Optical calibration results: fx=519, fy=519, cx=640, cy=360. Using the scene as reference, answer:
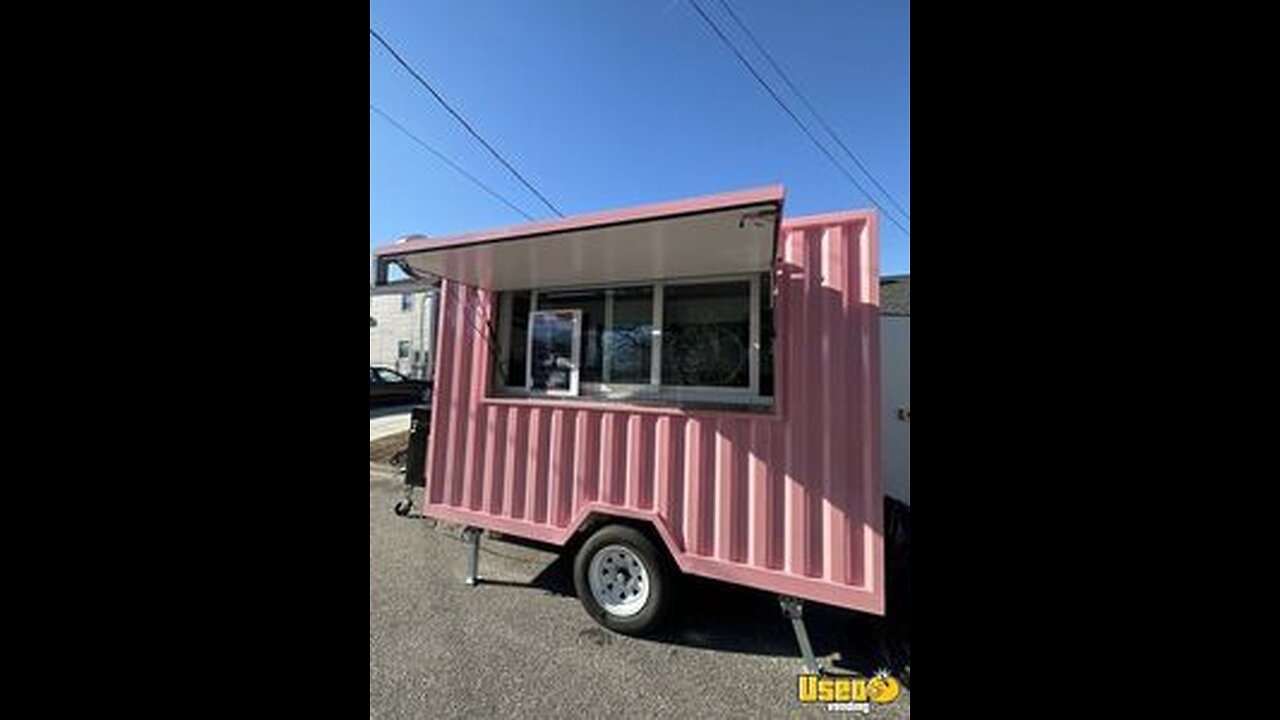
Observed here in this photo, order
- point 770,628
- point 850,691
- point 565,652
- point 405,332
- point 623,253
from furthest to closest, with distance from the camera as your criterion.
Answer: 1. point 405,332
2. point 770,628
3. point 623,253
4. point 565,652
5. point 850,691

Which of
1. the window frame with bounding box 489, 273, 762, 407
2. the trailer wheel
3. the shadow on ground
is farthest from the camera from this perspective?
the window frame with bounding box 489, 273, 762, 407

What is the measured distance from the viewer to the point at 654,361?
365cm

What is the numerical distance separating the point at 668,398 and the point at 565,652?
1645 millimetres

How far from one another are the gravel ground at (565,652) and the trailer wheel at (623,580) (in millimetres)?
109

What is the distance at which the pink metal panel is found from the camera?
280 centimetres

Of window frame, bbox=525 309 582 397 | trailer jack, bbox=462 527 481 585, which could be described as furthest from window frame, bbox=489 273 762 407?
trailer jack, bbox=462 527 481 585

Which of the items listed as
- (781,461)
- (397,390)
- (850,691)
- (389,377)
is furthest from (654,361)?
(389,377)

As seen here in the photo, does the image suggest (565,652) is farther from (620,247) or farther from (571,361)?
(620,247)

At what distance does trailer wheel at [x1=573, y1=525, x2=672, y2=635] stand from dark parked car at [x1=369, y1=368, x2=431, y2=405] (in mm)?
11852

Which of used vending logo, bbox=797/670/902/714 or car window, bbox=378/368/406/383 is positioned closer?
used vending logo, bbox=797/670/902/714

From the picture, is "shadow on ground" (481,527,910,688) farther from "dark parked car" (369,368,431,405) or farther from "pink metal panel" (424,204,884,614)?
"dark parked car" (369,368,431,405)

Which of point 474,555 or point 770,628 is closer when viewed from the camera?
point 770,628
